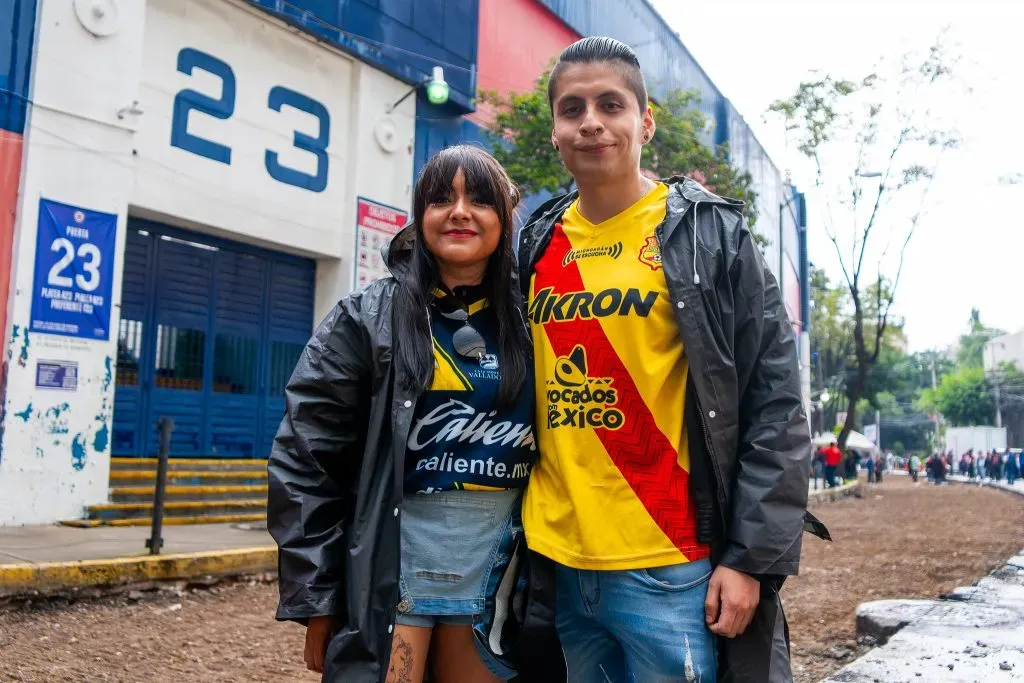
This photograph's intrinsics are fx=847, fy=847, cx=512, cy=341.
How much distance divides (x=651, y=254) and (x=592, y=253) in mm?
159

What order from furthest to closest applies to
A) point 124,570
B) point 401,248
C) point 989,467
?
point 989,467
point 124,570
point 401,248

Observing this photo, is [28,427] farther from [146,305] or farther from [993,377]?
[993,377]

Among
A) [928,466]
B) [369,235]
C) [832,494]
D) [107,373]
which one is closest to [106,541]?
[107,373]

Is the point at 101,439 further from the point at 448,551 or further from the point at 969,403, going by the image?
the point at 969,403

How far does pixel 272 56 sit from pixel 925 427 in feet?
272

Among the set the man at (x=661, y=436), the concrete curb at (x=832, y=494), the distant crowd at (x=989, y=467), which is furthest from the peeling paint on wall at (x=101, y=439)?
the distant crowd at (x=989, y=467)

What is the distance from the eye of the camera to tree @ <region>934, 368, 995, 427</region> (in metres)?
59.4

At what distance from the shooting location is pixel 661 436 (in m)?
1.94

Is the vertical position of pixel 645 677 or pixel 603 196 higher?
pixel 603 196

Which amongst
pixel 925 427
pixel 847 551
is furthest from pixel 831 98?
pixel 925 427

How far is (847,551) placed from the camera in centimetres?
980

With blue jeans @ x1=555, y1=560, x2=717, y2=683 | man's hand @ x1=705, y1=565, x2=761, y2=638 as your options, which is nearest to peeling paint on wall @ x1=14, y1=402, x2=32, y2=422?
blue jeans @ x1=555, y1=560, x2=717, y2=683

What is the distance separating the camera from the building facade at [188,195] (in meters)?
7.87

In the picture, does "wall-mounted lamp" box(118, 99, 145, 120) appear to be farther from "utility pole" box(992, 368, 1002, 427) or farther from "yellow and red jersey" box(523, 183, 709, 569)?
"utility pole" box(992, 368, 1002, 427)
